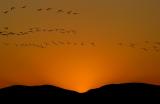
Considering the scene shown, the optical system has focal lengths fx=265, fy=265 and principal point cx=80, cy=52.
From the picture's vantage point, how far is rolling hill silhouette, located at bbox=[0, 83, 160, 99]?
65.1 inches

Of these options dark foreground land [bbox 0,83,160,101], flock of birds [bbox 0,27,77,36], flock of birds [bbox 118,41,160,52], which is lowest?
dark foreground land [bbox 0,83,160,101]

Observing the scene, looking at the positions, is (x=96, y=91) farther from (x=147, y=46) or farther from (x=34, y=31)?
(x=34, y=31)

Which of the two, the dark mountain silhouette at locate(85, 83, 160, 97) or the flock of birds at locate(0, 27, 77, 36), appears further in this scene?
the flock of birds at locate(0, 27, 77, 36)

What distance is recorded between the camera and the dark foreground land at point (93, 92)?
5.41 ft

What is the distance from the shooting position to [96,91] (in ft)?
5.55

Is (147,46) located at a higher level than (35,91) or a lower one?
higher

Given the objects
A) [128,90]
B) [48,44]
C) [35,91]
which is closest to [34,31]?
[48,44]

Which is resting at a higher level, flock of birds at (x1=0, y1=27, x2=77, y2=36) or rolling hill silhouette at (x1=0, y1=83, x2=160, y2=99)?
flock of birds at (x1=0, y1=27, x2=77, y2=36)

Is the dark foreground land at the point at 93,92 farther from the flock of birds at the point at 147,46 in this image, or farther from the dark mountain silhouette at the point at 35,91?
the flock of birds at the point at 147,46

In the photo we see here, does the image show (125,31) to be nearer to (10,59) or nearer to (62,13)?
(62,13)

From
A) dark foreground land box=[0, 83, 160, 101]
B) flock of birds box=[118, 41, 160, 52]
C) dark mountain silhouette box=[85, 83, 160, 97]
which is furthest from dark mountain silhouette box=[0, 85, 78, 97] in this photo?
flock of birds box=[118, 41, 160, 52]

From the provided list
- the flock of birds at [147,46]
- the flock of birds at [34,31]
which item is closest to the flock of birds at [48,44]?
the flock of birds at [34,31]

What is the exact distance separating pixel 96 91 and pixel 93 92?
0.07 feet

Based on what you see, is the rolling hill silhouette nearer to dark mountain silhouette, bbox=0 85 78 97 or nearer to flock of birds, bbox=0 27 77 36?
dark mountain silhouette, bbox=0 85 78 97
